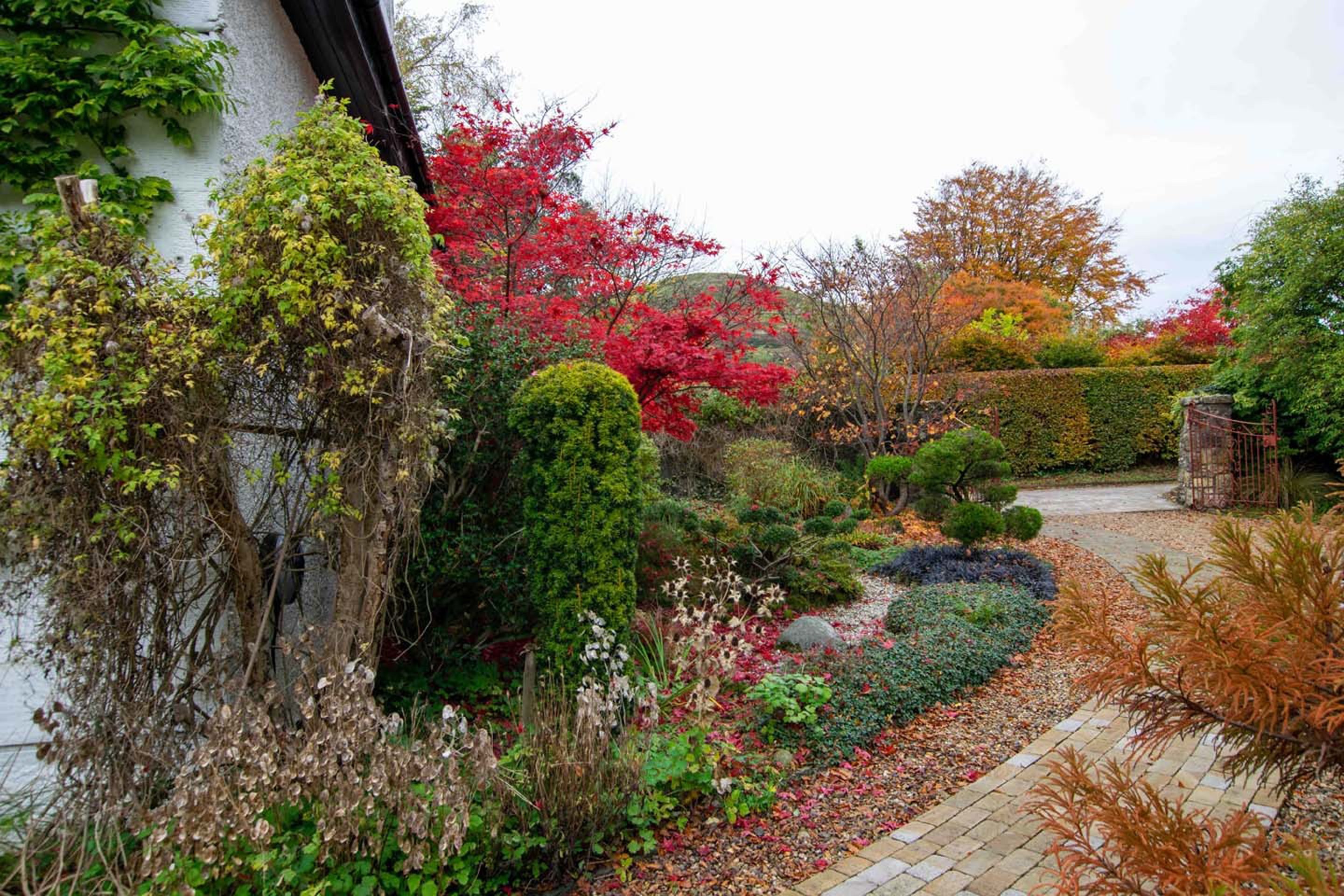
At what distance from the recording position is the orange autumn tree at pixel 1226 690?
1586 mm

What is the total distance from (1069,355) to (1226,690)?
16.2 metres

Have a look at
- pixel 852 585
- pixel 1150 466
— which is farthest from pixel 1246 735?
pixel 1150 466

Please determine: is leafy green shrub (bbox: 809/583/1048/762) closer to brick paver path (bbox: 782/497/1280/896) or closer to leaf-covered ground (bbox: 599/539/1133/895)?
leaf-covered ground (bbox: 599/539/1133/895)

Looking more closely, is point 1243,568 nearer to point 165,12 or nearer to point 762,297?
point 165,12

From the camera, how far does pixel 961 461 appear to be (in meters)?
8.17

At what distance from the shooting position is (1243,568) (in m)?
1.88

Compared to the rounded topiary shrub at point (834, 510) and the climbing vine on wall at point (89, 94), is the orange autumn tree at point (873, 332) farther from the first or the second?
the climbing vine on wall at point (89, 94)

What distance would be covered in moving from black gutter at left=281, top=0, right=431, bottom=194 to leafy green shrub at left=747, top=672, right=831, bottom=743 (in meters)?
3.84

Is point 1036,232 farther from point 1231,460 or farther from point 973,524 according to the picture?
point 973,524

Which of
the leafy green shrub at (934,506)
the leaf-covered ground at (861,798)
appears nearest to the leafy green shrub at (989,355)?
the leafy green shrub at (934,506)

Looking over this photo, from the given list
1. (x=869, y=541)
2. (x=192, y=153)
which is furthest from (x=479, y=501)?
(x=869, y=541)

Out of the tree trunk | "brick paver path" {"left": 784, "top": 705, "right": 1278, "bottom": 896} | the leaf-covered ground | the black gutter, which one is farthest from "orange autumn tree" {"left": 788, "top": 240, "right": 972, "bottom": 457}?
the tree trunk

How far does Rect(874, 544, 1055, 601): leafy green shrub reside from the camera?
669cm

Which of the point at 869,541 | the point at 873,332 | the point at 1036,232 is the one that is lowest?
the point at 869,541
